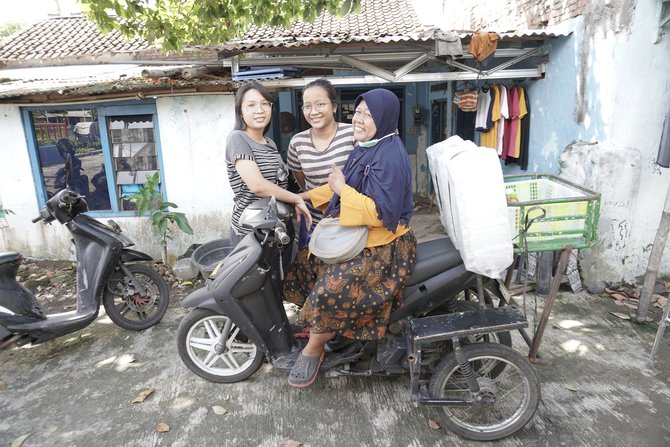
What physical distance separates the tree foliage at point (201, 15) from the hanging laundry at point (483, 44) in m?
1.31

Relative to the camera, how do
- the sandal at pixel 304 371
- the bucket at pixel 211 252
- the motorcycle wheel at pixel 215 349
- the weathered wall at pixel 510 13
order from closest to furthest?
the sandal at pixel 304 371, the motorcycle wheel at pixel 215 349, the bucket at pixel 211 252, the weathered wall at pixel 510 13

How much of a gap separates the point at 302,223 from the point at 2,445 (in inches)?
85.4

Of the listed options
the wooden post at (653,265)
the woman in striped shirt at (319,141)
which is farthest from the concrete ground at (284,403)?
the woman in striped shirt at (319,141)

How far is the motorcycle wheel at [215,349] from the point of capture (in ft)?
9.41

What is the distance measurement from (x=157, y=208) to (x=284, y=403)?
3451mm

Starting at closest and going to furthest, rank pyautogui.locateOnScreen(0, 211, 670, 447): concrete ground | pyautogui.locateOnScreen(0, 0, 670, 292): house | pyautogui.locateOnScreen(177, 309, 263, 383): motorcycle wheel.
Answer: pyautogui.locateOnScreen(0, 211, 670, 447): concrete ground, pyautogui.locateOnScreen(177, 309, 263, 383): motorcycle wheel, pyautogui.locateOnScreen(0, 0, 670, 292): house

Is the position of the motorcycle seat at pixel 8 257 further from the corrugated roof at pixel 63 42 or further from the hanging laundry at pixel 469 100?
the corrugated roof at pixel 63 42

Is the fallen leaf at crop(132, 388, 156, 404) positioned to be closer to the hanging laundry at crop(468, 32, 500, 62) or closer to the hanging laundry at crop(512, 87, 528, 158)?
the hanging laundry at crop(468, 32, 500, 62)

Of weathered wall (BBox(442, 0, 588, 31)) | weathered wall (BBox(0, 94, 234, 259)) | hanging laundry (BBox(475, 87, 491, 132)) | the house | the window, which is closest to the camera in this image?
the house

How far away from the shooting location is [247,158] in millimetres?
2658

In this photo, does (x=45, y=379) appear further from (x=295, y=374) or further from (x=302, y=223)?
(x=302, y=223)

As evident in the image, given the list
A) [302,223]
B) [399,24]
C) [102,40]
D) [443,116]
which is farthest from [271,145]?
[102,40]

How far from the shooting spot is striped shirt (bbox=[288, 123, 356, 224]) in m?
2.72

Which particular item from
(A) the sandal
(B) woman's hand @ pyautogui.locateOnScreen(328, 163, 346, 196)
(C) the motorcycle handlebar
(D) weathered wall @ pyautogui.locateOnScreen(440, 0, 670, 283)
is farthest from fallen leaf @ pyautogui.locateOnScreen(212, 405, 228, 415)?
(D) weathered wall @ pyautogui.locateOnScreen(440, 0, 670, 283)
